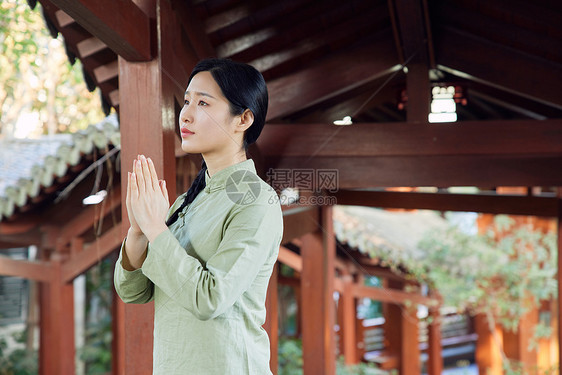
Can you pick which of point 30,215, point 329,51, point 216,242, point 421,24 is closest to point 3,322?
point 30,215

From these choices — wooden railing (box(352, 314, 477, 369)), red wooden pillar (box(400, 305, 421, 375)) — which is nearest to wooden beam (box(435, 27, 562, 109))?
red wooden pillar (box(400, 305, 421, 375))

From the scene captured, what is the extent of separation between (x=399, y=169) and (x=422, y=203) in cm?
129

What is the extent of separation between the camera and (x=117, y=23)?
1.72 metres

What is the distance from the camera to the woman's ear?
1241 mm

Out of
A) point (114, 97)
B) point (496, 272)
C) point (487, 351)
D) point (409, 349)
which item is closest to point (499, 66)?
point (114, 97)

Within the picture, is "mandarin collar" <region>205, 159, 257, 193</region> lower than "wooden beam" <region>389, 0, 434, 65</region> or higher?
lower

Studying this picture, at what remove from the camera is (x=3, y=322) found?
7.84 metres

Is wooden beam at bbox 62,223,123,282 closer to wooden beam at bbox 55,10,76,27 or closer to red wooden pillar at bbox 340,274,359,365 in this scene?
wooden beam at bbox 55,10,76,27

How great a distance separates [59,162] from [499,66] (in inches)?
104

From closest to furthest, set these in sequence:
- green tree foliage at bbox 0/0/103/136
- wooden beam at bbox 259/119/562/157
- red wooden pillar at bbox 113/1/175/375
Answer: red wooden pillar at bbox 113/1/175/375 → wooden beam at bbox 259/119/562/157 → green tree foliage at bbox 0/0/103/136

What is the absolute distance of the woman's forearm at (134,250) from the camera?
118cm

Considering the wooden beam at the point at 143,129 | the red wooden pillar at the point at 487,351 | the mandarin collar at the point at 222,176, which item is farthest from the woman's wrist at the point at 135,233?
the red wooden pillar at the point at 487,351

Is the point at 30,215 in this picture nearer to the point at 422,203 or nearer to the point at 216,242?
the point at 422,203

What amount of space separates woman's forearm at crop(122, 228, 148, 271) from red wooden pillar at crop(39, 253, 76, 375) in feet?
12.8
